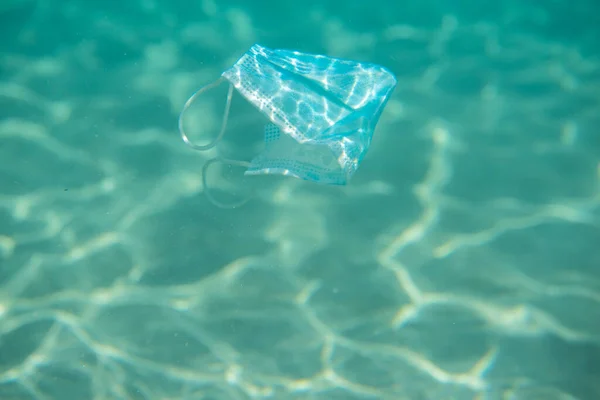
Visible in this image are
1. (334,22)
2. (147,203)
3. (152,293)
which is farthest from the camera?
(334,22)

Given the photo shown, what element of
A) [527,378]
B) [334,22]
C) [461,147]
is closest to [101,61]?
[334,22]

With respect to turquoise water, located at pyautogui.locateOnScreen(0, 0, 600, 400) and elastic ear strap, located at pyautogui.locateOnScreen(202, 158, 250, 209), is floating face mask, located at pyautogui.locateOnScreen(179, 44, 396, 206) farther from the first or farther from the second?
turquoise water, located at pyautogui.locateOnScreen(0, 0, 600, 400)

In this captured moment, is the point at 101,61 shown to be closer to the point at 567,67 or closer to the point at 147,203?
the point at 147,203

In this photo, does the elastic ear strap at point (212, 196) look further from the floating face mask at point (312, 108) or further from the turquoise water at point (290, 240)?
the floating face mask at point (312, 108)

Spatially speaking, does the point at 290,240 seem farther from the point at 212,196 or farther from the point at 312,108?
the point at 312,108

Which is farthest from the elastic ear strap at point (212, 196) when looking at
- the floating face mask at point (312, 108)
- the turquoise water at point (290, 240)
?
the floating face mask at point (312, 108)

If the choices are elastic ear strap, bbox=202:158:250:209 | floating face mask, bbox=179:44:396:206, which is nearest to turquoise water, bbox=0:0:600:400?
elastic ear strap, bbox=202:158:250:209

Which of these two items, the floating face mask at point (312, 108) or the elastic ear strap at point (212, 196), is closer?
the floating face mask at point (312, 108)
